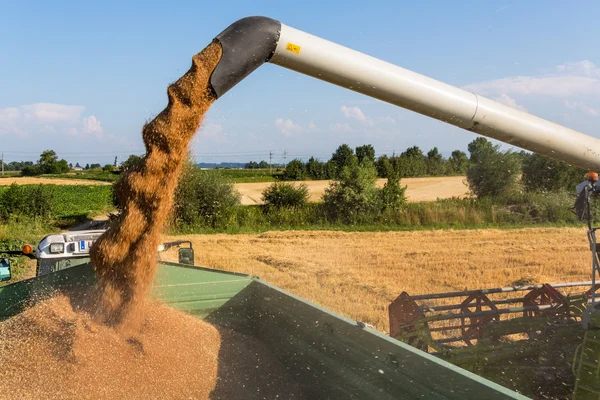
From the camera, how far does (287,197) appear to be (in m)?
21.4

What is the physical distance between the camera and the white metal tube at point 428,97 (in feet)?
10.8

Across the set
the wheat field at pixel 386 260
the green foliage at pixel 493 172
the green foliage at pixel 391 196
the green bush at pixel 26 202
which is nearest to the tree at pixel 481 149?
the green foliage at pixel 493 172

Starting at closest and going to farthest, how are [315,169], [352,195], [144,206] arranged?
[144,206], [352,195], [315,169]

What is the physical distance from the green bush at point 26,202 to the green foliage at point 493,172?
17.1m

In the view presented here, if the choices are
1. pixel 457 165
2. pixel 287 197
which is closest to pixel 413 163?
pixel 457 165

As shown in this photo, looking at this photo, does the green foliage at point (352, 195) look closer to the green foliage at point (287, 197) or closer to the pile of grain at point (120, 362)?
→ the green foliage at point (287, 197)

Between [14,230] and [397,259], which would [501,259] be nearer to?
[397,259]

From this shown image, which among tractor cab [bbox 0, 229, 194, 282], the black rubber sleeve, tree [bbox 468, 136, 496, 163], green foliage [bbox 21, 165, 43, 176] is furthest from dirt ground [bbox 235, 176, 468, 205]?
green foliage [bbox 21, 165, 43, 176]

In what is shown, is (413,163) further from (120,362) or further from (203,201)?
(120,362)

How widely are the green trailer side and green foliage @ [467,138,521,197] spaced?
18778mm

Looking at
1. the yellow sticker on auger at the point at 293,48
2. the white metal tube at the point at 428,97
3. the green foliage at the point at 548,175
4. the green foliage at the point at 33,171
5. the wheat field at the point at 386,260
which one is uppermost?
the yellow sticker on auger at the point at 293,48

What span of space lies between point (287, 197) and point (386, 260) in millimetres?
10322

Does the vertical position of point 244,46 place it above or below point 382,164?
above

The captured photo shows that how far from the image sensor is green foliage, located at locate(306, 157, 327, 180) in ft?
133
